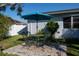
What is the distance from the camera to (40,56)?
35.8ft

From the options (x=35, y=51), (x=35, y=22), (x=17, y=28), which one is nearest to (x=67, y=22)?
(x=35, y=22)

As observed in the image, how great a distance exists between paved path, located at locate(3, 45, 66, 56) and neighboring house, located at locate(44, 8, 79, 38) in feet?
4.85

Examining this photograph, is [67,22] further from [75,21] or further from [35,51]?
[35,51]

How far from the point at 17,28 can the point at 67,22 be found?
3426 millimetres

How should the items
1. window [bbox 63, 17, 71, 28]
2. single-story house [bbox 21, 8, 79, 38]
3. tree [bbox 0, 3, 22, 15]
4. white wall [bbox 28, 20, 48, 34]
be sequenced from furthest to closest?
window [bbox 63, 17, 71, 28], single-story house [bbox 21, 8, 79, 38], white wall [bbox 28, 20, 48, 34], tree [bbox 0, 3, 22, 15]

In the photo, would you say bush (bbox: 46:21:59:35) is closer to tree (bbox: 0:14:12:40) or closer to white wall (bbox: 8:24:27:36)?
white wall (bbox: 8:24:27:36)

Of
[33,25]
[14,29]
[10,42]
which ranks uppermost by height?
[33,25]

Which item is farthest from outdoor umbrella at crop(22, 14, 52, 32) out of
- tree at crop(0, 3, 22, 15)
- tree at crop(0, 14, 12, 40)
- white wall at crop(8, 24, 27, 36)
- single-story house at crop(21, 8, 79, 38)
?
tree at crop(0, 14, 12, 40)

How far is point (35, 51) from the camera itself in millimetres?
11594

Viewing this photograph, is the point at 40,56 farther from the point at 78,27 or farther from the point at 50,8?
the point at 78,27

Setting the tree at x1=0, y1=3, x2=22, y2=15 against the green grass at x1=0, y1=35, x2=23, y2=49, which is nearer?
the green grass at x1=0, y1=35, x2=23, y2=49

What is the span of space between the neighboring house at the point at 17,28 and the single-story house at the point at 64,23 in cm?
32

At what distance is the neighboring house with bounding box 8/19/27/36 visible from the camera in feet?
42.6

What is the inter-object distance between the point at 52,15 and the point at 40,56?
3241 millimetres
